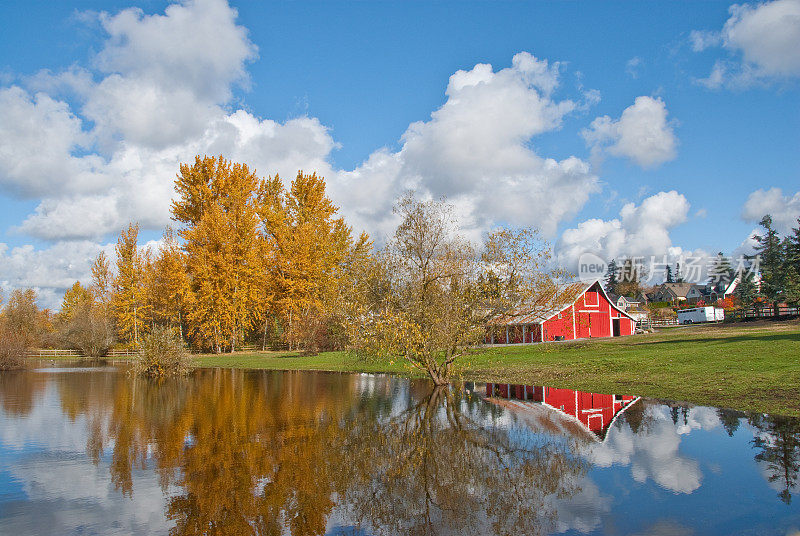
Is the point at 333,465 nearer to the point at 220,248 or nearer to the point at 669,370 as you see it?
the point at 669,370

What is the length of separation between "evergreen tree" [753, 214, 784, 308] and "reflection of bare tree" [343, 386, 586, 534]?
184ft

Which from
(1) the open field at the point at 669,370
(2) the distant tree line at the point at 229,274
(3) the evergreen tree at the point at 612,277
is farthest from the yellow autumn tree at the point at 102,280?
(3) the evergreen tree at the point at 612,277

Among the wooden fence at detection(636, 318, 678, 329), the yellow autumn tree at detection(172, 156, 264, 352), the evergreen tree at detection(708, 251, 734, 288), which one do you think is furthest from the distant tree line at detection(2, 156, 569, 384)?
the evergreen tree at detection(708, 251, 734, 288)

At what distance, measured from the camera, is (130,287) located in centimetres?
5319

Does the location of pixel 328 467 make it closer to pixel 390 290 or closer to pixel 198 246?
pixel 390 290

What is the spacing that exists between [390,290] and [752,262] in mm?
61308

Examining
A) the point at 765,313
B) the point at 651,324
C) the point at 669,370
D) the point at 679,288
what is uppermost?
the point at 679,288

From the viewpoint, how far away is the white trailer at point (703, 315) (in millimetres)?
66438

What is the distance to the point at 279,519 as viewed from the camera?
702 cm

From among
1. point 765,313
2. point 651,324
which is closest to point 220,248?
point 651,324

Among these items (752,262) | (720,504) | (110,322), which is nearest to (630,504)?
(720,504)

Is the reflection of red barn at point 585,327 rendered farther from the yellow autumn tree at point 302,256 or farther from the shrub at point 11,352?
the shrub at point 11,352

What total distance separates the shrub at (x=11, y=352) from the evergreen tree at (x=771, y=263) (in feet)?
222

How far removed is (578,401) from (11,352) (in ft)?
124
